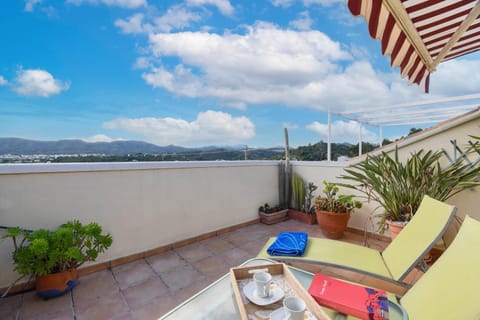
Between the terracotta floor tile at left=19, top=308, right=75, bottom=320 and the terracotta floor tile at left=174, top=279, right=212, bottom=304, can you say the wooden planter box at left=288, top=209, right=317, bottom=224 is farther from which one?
the terracotta floor tile at left=19, top=308, right=75, bottom=320

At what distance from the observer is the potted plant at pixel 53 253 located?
1.91 meters

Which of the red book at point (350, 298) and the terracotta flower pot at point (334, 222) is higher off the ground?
the red book at point (350, 298)

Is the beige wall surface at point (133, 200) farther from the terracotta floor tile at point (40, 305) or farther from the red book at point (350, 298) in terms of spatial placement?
the red book at point (350, 298)

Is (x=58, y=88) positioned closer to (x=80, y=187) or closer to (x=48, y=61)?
(x=48, y=61)

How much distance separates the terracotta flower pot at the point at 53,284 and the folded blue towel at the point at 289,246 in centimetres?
196

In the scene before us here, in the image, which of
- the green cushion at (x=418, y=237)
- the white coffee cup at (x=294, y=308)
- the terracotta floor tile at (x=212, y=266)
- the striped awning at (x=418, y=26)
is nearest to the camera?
the white coffee cup at (x=294, y=308)

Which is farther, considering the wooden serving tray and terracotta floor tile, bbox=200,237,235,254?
terracotta floor tile, bbox=200,237,235,254

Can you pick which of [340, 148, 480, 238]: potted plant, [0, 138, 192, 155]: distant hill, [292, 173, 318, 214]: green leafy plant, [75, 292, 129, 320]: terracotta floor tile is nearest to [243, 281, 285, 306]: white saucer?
[75, 292, 129, 320]: terracotta floor tile

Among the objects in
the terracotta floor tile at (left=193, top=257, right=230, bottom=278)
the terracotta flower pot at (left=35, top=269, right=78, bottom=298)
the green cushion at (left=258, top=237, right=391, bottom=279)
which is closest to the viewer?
the green cushion at (left=258, top=237, right=391, bottom=279)

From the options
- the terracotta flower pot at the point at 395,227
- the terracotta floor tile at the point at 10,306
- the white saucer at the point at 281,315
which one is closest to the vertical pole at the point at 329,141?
the terracotta flower pot at the point at 395,227

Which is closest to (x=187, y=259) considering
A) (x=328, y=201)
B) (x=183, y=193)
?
(x=183, y=193)

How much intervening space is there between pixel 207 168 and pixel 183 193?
0.58m

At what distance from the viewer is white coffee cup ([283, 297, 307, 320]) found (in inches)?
33.9

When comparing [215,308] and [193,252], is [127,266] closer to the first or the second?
[193,252]
